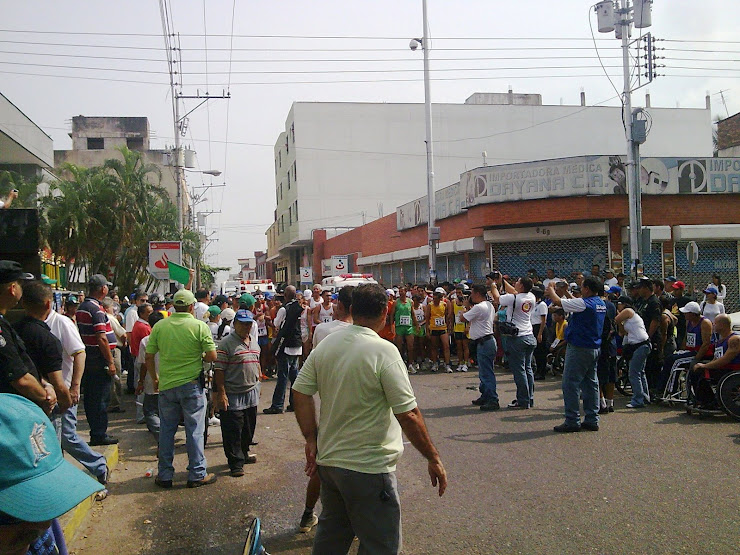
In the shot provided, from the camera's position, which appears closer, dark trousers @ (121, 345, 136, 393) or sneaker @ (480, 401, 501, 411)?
sneaker @ (480, 401, 501, 411)

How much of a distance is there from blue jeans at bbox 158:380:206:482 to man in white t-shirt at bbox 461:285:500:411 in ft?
15.9

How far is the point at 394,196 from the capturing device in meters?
50.6

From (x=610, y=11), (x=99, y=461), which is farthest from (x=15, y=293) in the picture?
(x=610, y=11)

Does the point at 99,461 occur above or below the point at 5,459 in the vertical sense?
below

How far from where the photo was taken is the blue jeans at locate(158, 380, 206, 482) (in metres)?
6.59

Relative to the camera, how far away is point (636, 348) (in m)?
9.99

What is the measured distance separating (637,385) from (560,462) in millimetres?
3561

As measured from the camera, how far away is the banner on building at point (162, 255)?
1775 cm

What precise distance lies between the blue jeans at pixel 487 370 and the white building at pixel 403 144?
3996cm

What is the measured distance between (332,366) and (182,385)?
339cm

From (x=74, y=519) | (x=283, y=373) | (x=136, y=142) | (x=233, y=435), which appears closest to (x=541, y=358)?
(x=283, y=373)

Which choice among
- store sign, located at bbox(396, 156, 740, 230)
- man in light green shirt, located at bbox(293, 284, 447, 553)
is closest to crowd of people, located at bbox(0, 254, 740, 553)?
man in light green shirt, located at bbox(293, 284, 447, 553)

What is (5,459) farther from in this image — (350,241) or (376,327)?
(350,241)

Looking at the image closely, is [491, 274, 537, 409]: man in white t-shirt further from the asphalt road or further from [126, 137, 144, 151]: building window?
[126, 137, 144, 151]: building window
